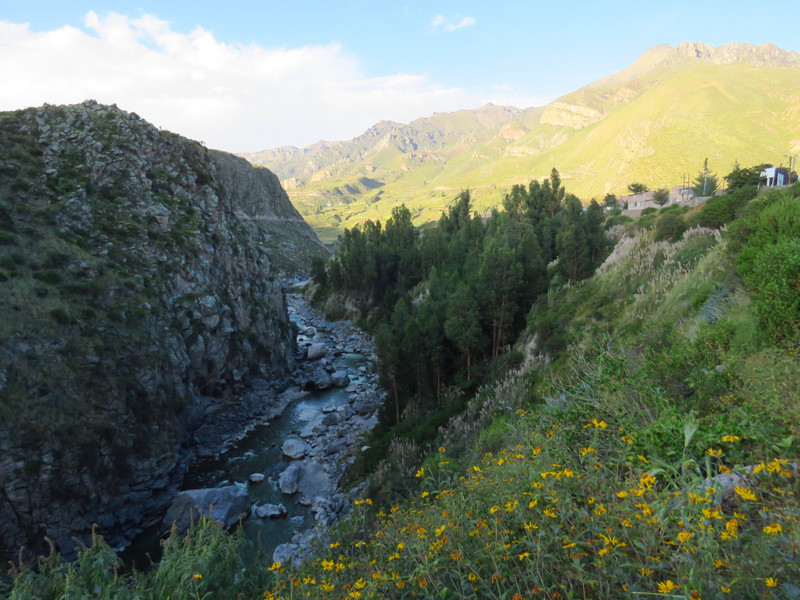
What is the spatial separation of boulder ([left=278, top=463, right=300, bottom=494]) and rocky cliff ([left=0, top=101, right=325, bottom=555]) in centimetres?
619

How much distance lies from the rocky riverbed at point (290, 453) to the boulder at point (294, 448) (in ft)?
0.22

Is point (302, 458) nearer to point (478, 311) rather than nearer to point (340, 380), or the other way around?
point (340, 380)

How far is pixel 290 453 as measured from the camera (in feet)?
83.0

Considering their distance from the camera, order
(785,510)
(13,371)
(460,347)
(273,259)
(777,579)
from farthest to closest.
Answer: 1. (273,259)
2. (460,347)
3. (13,371)
4. (785,510)
5. (777,579)

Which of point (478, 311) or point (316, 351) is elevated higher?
point (478, 311)

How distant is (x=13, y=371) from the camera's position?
60.5ft

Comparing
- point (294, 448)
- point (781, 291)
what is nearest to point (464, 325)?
point (294, 448)

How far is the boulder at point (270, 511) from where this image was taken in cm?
1955

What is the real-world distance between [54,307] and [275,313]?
22.2m

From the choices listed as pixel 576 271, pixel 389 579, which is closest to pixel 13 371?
pixel 389 579

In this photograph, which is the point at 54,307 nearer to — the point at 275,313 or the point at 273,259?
the point at 275,313

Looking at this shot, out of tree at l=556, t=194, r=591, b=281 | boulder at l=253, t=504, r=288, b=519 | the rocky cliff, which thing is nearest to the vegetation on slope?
boulder at l=253, t=504, r=288, b=519

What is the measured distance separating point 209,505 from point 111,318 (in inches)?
521

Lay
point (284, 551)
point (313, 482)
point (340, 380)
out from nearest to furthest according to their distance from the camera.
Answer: point (284, 551), point (313, 482), point (340, 380)
